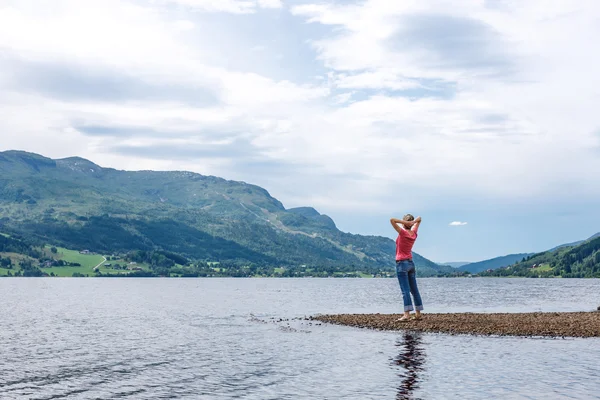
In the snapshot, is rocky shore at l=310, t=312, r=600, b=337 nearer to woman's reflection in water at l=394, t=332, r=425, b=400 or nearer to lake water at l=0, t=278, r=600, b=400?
lake water at l=0, t=278, r=600, b=400

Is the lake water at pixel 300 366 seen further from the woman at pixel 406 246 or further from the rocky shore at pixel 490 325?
the woman at pixel 406 246

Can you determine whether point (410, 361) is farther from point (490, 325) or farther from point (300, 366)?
point (490, 325)

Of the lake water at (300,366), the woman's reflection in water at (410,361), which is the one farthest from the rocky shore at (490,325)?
the woman's reflection in water at (410,361)

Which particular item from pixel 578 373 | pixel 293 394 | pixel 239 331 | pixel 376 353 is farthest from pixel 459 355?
pixel 239 331

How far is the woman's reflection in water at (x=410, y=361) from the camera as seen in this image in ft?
92.6

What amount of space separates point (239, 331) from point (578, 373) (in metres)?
34.2

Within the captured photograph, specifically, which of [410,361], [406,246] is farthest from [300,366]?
[406,246]

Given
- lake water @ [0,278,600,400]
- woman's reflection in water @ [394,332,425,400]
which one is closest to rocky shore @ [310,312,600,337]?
lake water @ [0,278,600,400]

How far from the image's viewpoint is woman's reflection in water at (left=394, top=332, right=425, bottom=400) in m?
28.2

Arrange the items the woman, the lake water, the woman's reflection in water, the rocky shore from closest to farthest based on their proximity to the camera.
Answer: the woman's reflection in water < the lake water < the woman < the rocky shore

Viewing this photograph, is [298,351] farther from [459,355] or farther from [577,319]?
[577,319]

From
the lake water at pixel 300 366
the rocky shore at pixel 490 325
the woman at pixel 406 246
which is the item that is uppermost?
the woman at pixel 406 246

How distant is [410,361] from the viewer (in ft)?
117

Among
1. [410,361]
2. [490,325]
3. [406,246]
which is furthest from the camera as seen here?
[490,325]
